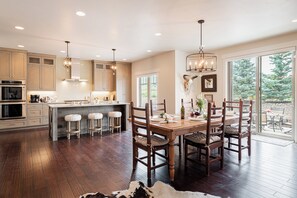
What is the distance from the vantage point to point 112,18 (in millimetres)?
3500

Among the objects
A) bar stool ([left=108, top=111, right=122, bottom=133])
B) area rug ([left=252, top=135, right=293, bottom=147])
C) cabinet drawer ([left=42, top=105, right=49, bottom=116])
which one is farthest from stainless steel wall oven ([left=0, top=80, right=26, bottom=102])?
area rug ([left=252, top=135, right=293, bottom=147])

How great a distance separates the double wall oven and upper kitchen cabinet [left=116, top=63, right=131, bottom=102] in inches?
149

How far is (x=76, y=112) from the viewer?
532 cm

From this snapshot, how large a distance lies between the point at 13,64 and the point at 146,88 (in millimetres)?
5115

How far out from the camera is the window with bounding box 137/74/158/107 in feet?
24.7

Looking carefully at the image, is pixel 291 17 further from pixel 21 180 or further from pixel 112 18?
pixel 21 180

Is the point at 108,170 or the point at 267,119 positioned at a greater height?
the point at 267,119

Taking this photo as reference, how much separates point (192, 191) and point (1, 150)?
4255 millimetres

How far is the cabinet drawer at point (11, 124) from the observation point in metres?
5.75

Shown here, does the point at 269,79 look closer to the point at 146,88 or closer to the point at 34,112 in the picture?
the point at 146,88

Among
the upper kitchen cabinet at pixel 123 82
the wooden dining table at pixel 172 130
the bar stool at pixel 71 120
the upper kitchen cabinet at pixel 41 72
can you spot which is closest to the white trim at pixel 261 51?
the wooden dining table at pixel 172 130

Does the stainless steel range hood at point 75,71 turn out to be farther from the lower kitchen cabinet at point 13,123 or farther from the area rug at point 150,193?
the area rug at point 150,193

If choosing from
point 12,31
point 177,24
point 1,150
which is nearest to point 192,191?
point 177,24

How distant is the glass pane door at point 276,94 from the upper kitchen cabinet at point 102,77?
6.23 metres
